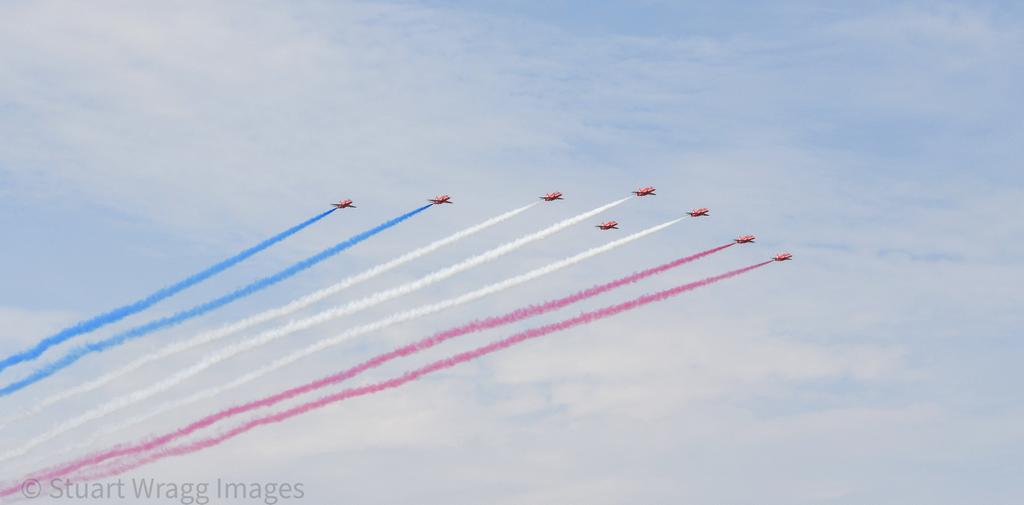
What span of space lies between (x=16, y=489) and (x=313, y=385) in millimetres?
31794

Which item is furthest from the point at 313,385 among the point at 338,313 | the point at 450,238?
the point at 450,238

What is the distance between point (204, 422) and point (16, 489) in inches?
789

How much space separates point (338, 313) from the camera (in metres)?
176

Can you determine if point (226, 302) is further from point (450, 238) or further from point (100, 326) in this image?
→ point (450, 238)

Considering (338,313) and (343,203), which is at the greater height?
(343,203)

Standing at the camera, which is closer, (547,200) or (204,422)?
(204,422)

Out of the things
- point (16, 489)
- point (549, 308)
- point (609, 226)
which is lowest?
point (16, 489)

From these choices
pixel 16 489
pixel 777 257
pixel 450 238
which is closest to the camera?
pixel 16 489

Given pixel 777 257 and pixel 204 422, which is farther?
pixel 777 257

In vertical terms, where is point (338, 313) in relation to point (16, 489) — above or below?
above

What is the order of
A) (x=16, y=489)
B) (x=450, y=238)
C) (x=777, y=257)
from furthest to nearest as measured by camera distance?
(x=777, y=257)
(x=450, y=238)
(x=16, y=489)

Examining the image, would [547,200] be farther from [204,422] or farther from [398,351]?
[204,422]

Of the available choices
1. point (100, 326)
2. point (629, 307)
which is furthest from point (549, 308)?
point (100, 326)

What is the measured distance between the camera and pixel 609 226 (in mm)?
194000
